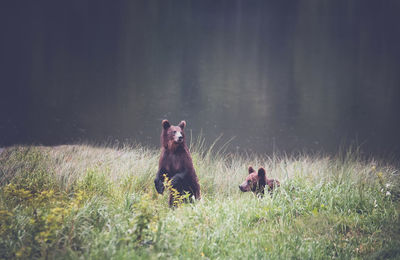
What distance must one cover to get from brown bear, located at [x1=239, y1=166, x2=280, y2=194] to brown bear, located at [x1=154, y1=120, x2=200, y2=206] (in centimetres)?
83

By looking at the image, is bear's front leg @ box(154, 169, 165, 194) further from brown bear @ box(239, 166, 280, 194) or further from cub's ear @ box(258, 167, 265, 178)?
cub's ear @ box(258, 167, 265, 178)

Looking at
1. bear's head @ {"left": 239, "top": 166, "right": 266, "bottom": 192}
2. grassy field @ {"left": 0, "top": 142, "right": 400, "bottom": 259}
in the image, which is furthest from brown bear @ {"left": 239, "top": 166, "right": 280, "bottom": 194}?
grassy field @ {"left": 0, "top": 142, "right": 400, "bottom": 259}

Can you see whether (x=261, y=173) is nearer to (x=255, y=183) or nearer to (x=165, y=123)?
(x=255, y=183)

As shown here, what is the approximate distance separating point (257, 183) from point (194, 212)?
1063 mm

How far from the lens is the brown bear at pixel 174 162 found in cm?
388

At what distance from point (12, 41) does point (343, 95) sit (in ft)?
22.3

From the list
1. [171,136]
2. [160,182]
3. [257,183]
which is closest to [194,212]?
[160,182]

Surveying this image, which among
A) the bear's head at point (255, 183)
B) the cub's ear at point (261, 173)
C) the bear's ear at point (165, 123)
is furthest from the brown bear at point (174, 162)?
the cub's ear at point (261, 173)

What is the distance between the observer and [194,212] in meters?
3.79

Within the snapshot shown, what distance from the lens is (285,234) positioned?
3488 mm

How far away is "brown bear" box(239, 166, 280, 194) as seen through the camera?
4.36 m

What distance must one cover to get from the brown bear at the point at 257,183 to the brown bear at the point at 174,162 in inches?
32.5

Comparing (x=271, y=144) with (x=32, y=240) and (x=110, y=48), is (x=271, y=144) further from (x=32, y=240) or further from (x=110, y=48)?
(x=32, y=240)

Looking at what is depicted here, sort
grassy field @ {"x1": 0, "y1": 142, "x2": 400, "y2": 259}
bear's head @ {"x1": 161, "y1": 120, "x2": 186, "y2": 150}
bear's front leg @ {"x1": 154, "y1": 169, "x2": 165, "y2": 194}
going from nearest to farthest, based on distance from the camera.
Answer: grassy field @ {"x1": 0, "y1": 142, "x2": 400, "y2": 259} → bear's head @ {"x1": 161, "y1": 120, "x2": 186, "y2": 150} → bear's front leg @ {"x1": 154, "y1": 169, "x2": 165, "y2": 194}
